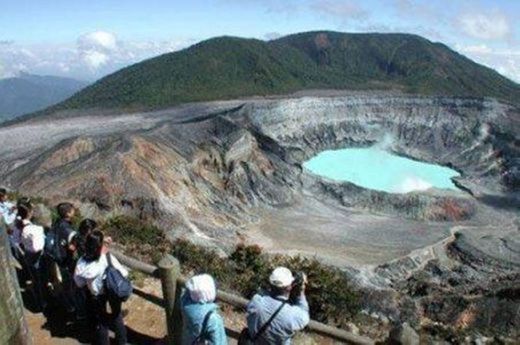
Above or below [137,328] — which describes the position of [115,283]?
above

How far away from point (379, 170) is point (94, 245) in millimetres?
74924

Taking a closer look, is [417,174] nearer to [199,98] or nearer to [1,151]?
[199,98]

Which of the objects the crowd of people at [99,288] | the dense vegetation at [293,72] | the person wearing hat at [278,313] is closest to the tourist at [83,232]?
the crowd of people at [99,288]

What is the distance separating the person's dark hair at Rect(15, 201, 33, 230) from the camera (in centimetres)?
1080

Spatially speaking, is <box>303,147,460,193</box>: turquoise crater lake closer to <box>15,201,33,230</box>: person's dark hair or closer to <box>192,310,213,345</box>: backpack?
<box>15,201,33,230</box>: person's dark hair

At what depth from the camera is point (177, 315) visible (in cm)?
937

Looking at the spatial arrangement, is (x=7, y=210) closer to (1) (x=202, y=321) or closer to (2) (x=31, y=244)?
(2) (x=31, y=244)

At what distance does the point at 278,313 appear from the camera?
7371mm

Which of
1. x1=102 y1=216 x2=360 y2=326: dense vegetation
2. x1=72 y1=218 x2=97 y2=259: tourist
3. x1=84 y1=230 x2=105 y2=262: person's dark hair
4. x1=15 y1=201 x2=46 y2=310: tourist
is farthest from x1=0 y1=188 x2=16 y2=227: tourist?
x1=102 y1=216 x2=360 y2=326: dense vegetation

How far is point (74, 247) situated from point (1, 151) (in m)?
52.2

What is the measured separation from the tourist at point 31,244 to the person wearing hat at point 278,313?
5.11m

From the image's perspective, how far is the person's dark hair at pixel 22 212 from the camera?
35.4 feet

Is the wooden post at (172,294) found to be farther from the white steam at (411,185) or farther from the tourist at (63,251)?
the white steam at (411,185)

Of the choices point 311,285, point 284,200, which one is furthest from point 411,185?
point 311,285
